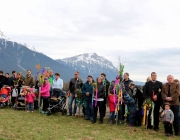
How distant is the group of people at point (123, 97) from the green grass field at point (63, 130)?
50cm

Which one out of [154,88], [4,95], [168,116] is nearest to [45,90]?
[4,95]

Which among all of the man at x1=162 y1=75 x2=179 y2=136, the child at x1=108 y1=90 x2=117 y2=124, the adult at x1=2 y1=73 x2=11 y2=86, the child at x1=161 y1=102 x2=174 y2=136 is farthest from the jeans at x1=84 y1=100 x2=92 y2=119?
the adult at x1=2 y1=73 x2=11 y2=86

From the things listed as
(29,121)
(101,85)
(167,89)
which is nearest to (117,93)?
(101,85)

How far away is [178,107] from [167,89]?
2.26 feet

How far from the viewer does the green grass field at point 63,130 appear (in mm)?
7402

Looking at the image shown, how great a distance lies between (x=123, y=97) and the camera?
32.6 ft

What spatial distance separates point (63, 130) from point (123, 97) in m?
2.81

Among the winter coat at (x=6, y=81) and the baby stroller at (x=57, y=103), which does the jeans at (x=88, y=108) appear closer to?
A: the baby stroller at (x=57, y=103)

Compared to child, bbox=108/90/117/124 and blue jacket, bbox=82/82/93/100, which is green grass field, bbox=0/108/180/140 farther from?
blue jacket, bbox=82/82/93/100

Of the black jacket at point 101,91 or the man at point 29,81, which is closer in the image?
the black jacket at point 101,91

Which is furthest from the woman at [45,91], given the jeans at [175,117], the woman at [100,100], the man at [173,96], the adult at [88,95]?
the jeans at [175,117]

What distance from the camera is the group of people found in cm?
870

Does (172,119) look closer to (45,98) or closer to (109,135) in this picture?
(109,135)

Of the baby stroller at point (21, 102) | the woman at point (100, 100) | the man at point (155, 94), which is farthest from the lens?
the baby stroller at point (21, 102)
